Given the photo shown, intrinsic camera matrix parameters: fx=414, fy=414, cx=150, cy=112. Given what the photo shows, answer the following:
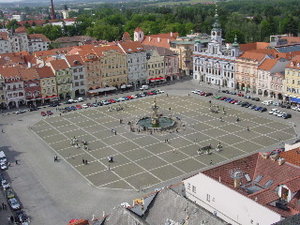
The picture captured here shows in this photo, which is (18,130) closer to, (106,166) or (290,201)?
(106,166)

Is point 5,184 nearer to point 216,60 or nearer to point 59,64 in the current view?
point 59,64

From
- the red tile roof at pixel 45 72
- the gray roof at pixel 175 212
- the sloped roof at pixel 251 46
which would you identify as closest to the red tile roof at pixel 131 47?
the red tile roof at pixel 45 72

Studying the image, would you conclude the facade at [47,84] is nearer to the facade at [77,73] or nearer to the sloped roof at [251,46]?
the facade at [77,73]

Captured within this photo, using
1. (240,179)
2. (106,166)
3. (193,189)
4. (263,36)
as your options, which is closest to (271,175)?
(240,179)

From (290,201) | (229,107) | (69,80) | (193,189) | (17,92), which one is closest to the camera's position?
(290,201)

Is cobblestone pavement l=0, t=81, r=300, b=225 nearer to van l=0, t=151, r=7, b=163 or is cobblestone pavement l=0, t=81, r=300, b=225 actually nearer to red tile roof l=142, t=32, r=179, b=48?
van l=0, t=151, r=7, b=163

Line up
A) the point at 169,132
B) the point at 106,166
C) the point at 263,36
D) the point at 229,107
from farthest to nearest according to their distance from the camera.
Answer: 1. the point at 263,36
2. the point at 229,107
3. the point at 169,132
4. the point at 106,166

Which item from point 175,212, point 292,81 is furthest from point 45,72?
point 175,212
